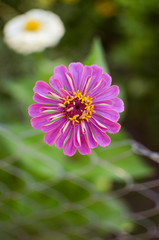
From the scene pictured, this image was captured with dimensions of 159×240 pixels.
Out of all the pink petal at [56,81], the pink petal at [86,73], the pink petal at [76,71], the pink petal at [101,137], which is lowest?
the pink petal at [101,137]

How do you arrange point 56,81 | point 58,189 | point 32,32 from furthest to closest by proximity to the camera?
point 32,32 → point 58,189 → point 56,81

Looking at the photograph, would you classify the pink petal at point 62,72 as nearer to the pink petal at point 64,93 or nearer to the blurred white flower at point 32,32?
the pink petal at point 64,93

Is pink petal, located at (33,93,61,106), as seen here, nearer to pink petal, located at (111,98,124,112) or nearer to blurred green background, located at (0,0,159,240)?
pink petal, located at (111,98,124,112)

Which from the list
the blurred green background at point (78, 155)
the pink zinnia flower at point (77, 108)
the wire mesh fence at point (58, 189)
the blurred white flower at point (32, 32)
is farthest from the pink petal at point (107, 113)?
the blurred white flower at point (32, 32)

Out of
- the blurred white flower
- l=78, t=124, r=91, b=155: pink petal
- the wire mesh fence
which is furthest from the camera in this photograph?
the blurred white flower

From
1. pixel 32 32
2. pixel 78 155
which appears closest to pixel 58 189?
pixel 78 155

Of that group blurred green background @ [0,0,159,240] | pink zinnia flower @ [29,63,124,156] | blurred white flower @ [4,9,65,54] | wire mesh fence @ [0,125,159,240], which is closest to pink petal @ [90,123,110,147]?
pink zinnia flower @ [29,63,124,156]

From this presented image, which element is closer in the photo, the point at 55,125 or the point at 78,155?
the point at 55,125

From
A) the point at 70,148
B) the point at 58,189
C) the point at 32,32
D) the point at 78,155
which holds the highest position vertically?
the point at 32,32

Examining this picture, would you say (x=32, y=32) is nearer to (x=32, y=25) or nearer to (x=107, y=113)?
(x=32, y=25)
